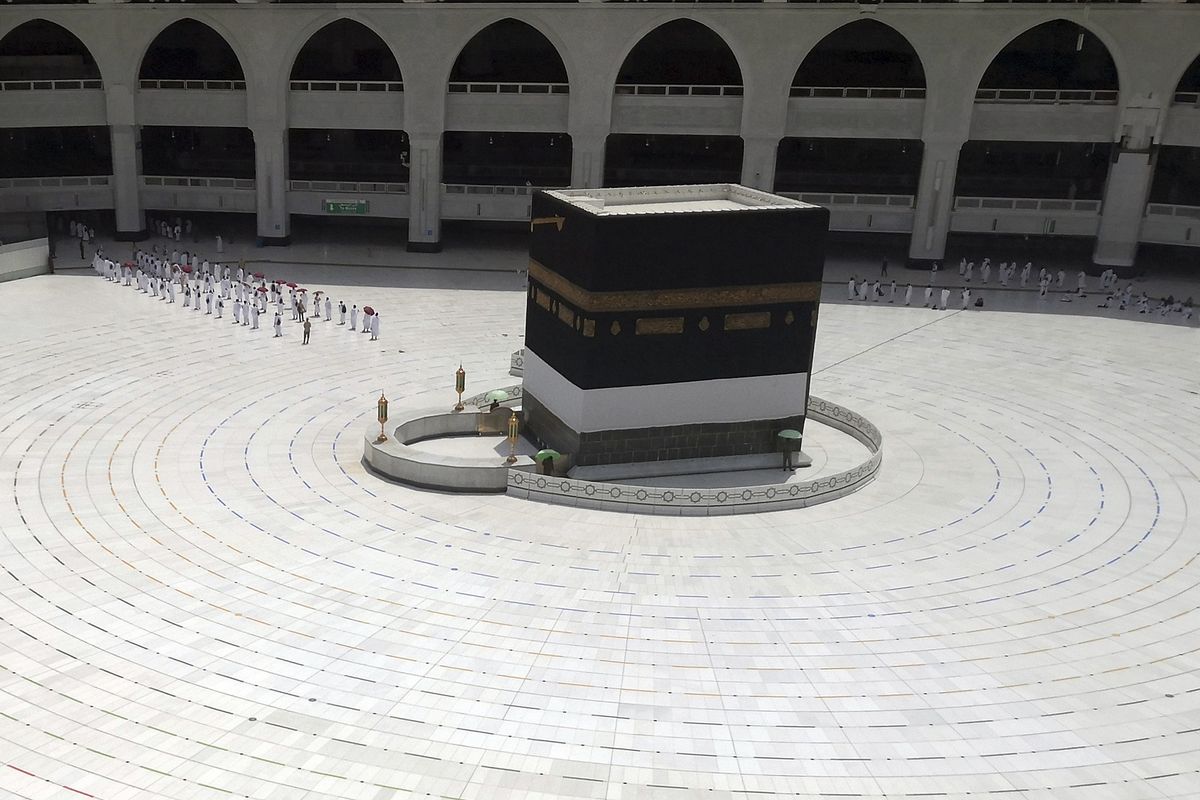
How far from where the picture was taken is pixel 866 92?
52281 mm

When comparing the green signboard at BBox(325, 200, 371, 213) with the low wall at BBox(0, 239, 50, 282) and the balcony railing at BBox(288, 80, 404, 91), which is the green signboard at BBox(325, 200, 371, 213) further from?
the low wall at BBox(0, 239, 50, 282)

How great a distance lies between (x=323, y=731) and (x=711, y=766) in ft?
19.1

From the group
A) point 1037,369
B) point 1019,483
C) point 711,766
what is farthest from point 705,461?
point 1037,369

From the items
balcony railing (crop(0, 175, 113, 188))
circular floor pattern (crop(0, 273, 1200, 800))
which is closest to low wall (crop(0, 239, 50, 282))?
balcony railing (crop(0, 175, 113, 188))

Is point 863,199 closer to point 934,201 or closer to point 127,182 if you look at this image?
point 934,201

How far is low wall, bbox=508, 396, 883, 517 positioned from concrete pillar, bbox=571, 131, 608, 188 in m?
26.0

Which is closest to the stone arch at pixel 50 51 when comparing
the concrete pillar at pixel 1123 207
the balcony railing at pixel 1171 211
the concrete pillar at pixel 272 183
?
the concrete pillar at pixel 272 183

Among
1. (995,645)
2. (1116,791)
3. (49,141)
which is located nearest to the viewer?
(1116,791)

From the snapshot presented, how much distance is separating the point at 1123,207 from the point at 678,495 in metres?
34.6

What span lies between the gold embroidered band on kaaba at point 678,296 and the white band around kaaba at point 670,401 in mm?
1969

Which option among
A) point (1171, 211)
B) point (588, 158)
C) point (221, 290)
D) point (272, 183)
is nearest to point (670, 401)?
point (221, 290)

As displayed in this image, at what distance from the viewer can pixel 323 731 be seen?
16750 mm

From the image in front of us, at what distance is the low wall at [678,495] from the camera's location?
25469 mm

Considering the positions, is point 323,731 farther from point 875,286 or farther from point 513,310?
point 875,286
